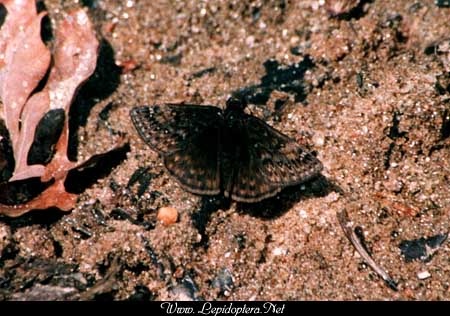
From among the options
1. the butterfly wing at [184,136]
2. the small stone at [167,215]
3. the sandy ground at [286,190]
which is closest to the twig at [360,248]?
the sandy ground at [286,190]

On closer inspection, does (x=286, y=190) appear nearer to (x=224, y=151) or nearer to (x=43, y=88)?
(x=224, y=151)

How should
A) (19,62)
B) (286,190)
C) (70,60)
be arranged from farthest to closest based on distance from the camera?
1. (70,60)
2. (19,62)
3. (286,190)

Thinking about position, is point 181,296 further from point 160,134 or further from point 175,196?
point 160,134

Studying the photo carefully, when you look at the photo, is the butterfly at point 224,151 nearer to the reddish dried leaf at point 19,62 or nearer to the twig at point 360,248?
the twig at point 360,248

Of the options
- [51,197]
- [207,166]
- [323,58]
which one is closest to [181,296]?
[207,166]

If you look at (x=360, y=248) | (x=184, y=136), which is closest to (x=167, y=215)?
(x=184, y=136)

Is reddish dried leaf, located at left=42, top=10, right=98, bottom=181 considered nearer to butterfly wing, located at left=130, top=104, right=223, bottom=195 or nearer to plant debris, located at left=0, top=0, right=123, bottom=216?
plant debris, located at left=0, top=0, right=123, bottom=216

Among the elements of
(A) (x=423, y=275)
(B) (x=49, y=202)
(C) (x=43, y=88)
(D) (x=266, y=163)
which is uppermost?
(D) (x=266, y=163)
